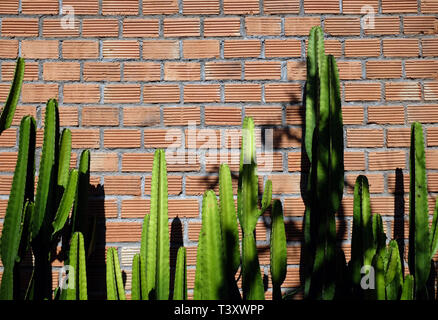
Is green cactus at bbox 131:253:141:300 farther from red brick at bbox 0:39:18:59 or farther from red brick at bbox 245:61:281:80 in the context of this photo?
red brick at bbox 0:39:18:59

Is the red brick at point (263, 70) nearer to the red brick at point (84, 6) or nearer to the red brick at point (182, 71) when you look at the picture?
the red brick at point (182, 71)

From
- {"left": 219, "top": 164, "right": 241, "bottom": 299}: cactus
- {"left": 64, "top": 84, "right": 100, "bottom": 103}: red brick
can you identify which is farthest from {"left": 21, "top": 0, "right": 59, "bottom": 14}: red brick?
{"left": 219, "top": 164, "right": 241, "bottom": 299}: cactus

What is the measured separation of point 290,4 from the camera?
1.62 m

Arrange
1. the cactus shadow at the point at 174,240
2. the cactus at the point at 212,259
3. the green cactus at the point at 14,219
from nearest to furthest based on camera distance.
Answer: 1. the cactus at the point at 212,259
2. the green cactus at the point at 14,219
3. the cactus shadow at the point at 174,240

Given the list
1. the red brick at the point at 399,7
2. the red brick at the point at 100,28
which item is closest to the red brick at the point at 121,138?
the red brick at the point at 100,28

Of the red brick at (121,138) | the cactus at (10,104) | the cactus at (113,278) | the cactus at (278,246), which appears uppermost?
the cactus at (10,104)

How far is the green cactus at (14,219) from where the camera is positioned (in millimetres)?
1137

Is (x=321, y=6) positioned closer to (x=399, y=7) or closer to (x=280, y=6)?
(x=280, y=6)

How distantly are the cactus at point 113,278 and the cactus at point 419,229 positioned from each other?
1.09 meters

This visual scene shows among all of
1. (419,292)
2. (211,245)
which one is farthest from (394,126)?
(211,245)

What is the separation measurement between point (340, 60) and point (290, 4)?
1.18 feet

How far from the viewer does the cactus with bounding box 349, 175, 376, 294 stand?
125 cm

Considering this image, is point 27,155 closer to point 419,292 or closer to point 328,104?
point 328,104

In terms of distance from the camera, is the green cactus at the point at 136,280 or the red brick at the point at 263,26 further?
the red brick at the point at 263,26
